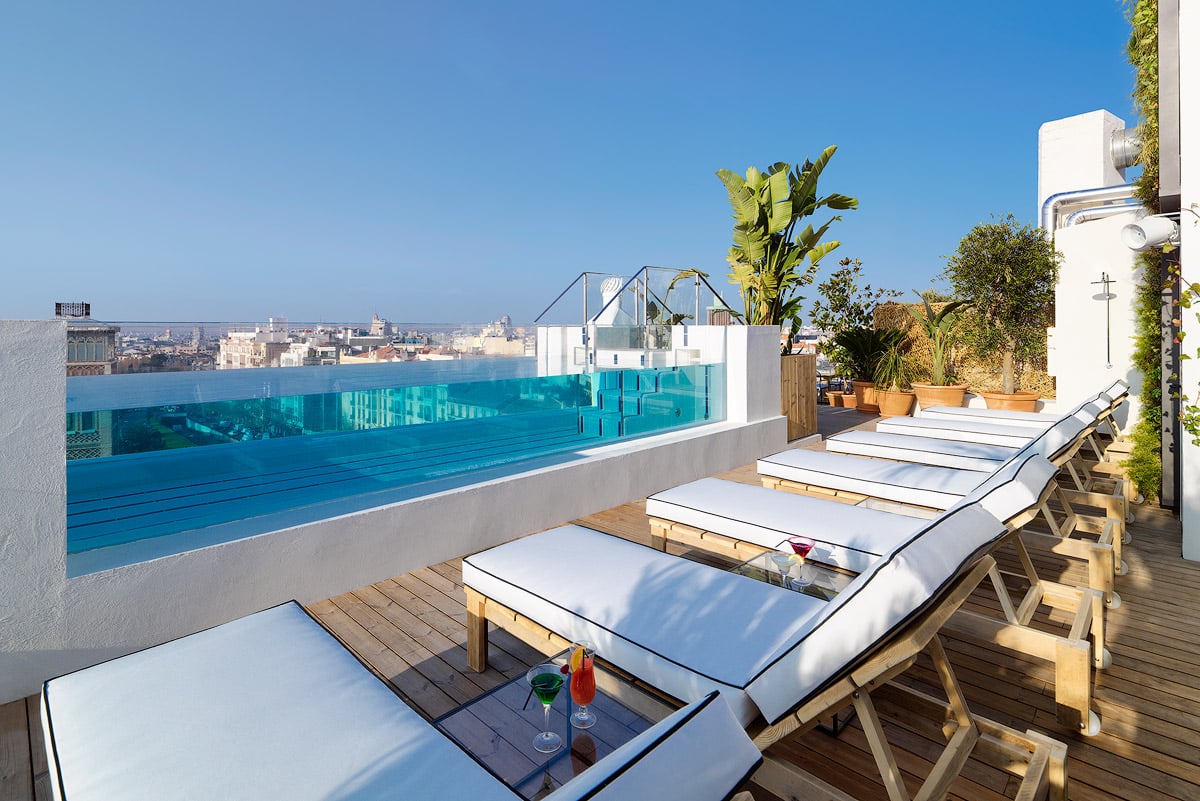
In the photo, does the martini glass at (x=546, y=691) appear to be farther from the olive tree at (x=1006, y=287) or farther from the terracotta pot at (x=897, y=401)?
the terracotta pot at (x=897, y=401)

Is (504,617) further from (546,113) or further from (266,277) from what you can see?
(266,277)

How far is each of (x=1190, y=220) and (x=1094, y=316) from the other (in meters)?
4.34

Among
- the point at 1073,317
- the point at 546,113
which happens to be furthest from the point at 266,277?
the point at 1073,317

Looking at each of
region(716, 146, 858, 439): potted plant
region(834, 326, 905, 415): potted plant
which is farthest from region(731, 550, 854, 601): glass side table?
region(834, 326, 905, 415): potted plant

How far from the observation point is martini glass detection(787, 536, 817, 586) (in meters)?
2.40

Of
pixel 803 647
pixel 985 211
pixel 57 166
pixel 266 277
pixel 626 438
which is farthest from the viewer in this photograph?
pixel 266 277

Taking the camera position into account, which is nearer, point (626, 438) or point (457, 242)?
point (626, 438)

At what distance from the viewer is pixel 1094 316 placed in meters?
7.13

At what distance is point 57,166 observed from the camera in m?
19.5

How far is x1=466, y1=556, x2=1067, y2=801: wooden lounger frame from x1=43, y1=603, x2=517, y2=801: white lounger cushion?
2.37 ft

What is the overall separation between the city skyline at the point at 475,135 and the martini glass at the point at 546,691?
5715 mm

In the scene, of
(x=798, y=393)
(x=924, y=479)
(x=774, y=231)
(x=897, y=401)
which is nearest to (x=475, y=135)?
(x=774, y=231)

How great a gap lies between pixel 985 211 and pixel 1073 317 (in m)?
2.40

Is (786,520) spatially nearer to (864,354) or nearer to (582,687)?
(582,687)
